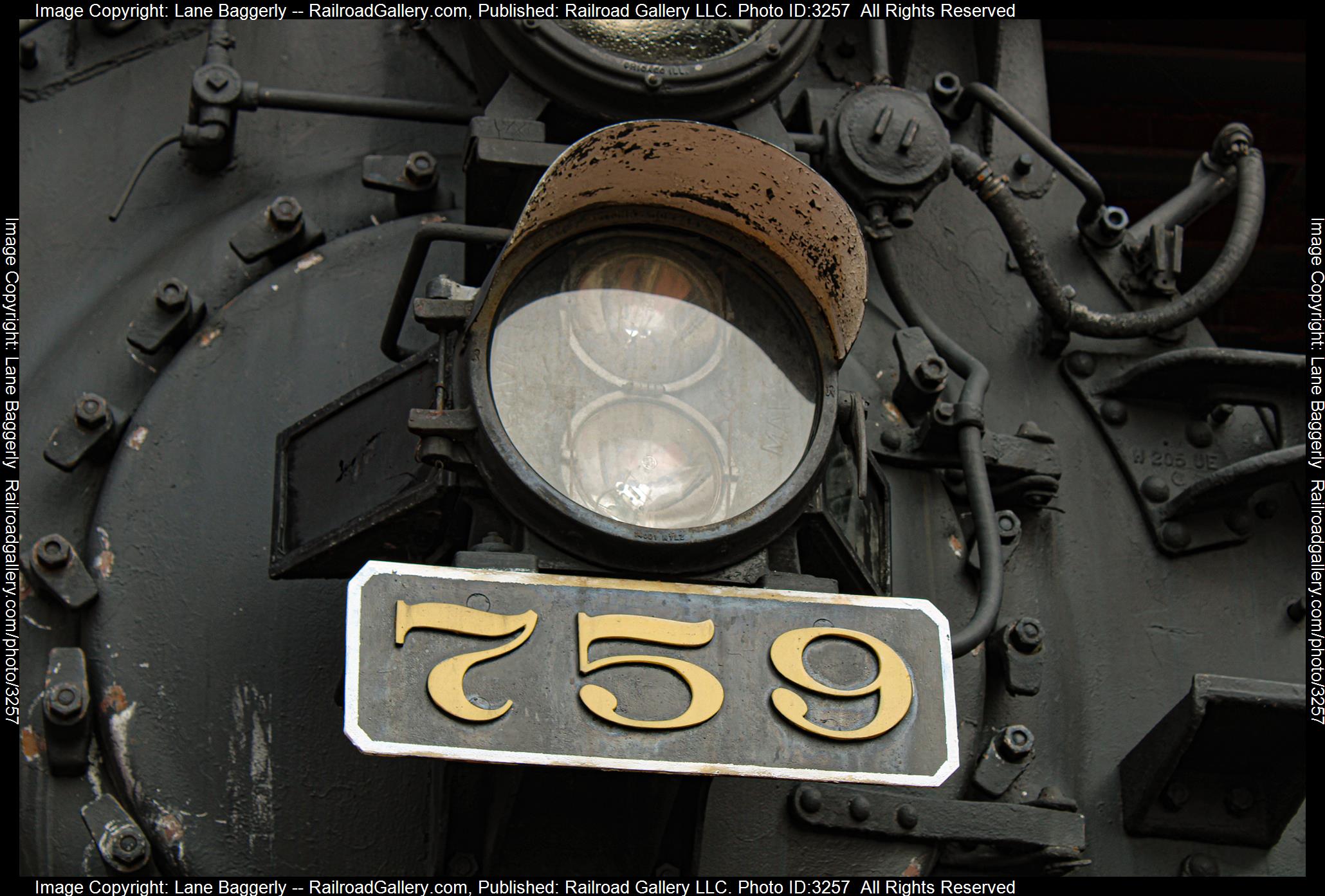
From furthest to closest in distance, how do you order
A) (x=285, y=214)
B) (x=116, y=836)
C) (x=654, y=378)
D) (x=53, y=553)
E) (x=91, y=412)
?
(x=285, y=214) → (x=91, y=412) → (x=53, y=553) → (x=116, y=836) → (x=654, y=378)

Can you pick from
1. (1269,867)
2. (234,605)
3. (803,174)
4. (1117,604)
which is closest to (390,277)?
(234,605)

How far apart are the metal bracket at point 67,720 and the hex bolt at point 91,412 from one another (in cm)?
43

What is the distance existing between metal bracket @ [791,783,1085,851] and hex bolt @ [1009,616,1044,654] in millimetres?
278

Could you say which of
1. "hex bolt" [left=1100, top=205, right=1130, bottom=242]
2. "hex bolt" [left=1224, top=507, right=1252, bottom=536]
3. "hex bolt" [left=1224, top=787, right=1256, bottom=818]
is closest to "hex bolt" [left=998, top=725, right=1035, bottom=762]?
"hex bolt" [left=1224, top=787, right=1256, bottom=818]

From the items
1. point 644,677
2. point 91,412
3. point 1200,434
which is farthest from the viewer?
point 1200,434

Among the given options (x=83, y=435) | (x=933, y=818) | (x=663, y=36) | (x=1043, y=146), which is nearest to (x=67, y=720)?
(x=83, y=435)

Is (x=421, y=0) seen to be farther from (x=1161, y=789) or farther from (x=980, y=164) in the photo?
(x=1161, y=789)

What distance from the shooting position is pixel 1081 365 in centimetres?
334

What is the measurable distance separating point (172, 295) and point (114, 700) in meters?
0.75

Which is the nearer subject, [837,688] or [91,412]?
[837,688]

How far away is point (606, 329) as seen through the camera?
2496mm

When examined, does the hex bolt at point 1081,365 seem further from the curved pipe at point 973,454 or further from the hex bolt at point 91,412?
the hex bolt at point 91,412

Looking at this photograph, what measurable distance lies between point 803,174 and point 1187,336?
1.25 metres

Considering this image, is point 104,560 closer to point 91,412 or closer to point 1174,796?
Result: point 91,412
